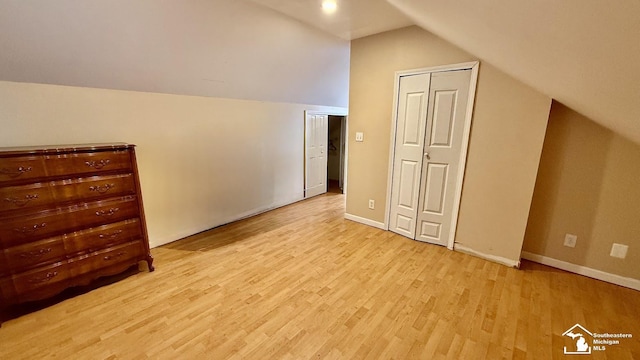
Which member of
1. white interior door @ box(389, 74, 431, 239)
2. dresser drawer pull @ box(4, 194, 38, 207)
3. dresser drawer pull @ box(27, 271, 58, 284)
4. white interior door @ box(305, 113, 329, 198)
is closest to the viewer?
dresser drawer pull @ box(4, 194, 38, 207)

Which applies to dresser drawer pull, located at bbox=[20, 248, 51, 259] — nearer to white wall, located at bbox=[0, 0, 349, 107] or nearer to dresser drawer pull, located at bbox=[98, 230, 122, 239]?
dresser drawer pull, located at bbox=[98, 230, 122, 239]

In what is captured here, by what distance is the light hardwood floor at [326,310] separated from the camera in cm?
159

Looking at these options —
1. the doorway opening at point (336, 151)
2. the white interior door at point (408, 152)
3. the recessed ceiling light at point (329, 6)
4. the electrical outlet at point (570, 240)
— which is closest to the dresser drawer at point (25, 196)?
the recessed ceiling light at point (329, 6)

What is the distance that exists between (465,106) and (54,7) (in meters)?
3.24

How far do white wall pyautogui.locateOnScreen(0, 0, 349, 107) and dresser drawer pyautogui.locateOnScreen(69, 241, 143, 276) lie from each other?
4.62ft

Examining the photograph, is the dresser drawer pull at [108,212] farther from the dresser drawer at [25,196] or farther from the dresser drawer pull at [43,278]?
the dresser drawer pull at [43,278]

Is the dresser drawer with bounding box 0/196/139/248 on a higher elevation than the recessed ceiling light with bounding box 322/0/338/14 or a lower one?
lower

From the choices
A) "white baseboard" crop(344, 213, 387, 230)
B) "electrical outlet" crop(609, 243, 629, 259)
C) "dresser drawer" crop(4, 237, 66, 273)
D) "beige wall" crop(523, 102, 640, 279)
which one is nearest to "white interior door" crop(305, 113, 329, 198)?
"white baseboard" crop(344, 213, 387, 230)

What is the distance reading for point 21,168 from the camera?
170 cm

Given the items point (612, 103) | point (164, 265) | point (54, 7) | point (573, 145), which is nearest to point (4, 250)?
point (164, 265)

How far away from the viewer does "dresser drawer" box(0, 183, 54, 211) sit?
168 cm

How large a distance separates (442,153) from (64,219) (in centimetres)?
333

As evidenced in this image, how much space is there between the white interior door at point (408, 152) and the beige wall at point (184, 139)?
185 centimetres

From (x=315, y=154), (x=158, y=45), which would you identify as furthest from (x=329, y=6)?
(x=315, y=154)
